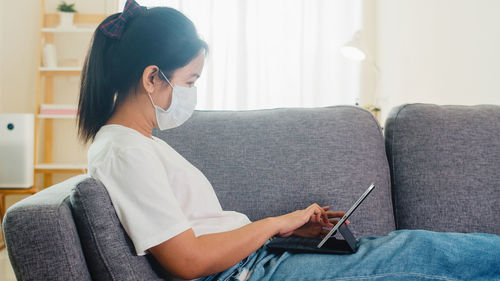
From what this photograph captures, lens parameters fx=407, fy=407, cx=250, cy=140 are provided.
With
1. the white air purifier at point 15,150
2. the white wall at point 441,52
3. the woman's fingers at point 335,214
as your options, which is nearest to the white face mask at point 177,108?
the woman's fingers at point 335,214

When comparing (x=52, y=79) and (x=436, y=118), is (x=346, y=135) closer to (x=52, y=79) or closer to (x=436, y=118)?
(x=436, y=118)

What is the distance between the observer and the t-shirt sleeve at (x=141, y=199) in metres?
0.72

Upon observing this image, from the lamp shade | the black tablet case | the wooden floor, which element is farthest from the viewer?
the lamp shade

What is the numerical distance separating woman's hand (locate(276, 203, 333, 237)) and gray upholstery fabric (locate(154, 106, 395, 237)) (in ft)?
0.35

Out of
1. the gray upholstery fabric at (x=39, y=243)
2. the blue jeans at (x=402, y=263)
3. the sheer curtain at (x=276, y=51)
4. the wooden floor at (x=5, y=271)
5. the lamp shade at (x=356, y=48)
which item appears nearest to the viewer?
the gray upholstery fabric at (x=39, y=243)

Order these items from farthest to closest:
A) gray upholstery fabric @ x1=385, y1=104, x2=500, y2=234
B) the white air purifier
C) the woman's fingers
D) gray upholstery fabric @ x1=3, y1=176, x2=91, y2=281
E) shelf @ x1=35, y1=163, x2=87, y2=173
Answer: shelf @ x1=35, y1=163, x2=87, y2=173
the white air purifier
gray upholstery fabric @ x1=385, y1=104, x2=500, y2=234
the woman's fingers
gray upholstery fabric @ x1=3, y1=176, x2=91, y2=281

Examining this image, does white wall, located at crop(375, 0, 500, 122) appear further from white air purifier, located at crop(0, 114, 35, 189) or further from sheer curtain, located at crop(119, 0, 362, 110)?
white air purifier, located at crop(0, 114, 35, 189)

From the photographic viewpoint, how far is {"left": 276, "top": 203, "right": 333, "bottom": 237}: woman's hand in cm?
95

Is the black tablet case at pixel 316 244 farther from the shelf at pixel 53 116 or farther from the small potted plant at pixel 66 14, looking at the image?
the small potted plant at pixel 66 14

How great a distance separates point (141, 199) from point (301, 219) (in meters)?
0.42

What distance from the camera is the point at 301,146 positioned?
127cm

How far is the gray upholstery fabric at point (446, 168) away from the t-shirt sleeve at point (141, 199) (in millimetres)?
795

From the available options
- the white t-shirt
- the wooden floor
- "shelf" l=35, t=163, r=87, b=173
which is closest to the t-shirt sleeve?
the white t-shirt

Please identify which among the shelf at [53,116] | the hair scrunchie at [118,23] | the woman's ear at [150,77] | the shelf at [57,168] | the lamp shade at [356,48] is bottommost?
the shelf at [57,168]
